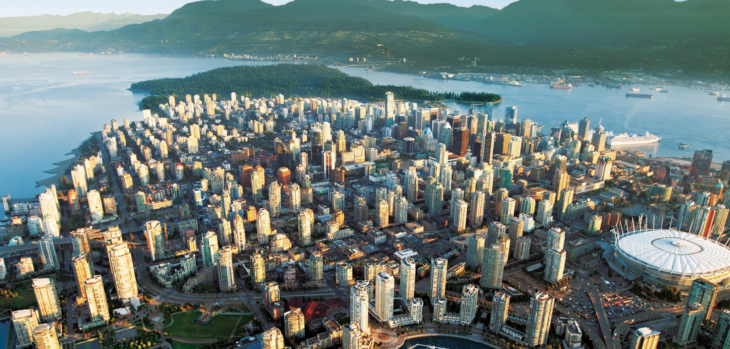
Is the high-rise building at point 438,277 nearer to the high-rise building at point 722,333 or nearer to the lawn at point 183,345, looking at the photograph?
the lawn at point 183,345

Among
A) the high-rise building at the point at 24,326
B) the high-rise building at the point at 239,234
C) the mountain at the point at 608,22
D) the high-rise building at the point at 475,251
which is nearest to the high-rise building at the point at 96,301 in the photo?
the high-rise building at the point at 24,326

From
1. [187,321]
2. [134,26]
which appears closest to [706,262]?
[187,321]

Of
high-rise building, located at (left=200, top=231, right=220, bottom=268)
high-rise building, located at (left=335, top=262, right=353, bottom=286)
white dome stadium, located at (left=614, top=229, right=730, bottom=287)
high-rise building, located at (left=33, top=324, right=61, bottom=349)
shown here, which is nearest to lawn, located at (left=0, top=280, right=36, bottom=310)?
high-rise building, located at (left=33, top=324, right=61, bottom=349)

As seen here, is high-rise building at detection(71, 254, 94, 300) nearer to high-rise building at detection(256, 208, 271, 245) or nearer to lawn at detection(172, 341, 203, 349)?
lawn at detection(172, 341, 203, 349)

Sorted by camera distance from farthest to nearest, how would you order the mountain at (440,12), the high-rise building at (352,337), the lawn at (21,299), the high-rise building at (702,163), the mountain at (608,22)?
the mountain at (440,12)
the mountain at (608,22)
the high-rise building at (702,163)
the lawn at (21,299)
the high-rise building at (352,337)

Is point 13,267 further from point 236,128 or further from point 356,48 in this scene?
point 356,48

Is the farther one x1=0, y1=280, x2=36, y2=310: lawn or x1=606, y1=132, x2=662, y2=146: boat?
x1=606, y1=132, x2=662, y2=146: boat
